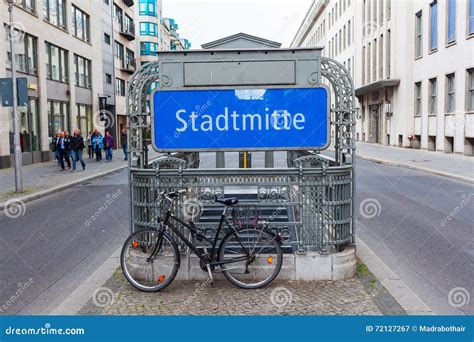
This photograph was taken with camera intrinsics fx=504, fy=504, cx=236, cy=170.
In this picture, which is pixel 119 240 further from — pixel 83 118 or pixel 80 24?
pixel 80 24

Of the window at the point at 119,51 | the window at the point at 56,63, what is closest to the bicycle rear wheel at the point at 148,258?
the window at the point at 56,63

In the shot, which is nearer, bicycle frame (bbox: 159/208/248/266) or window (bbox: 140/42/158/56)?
bicycle frame (bbox: 159/208/248/266)

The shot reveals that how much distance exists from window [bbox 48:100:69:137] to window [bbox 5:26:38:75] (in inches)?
111

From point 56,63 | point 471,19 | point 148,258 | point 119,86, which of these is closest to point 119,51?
point 119,86

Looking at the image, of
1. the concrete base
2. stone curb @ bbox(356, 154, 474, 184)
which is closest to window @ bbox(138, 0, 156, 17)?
stone curb @ bbox(356, 154, 474, 184)

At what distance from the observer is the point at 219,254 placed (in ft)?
17.5

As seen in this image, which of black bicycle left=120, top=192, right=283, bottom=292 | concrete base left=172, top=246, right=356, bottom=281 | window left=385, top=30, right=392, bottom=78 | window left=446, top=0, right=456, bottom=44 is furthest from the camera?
window left=385, top=30, right=392, bottom=78

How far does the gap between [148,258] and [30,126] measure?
877 inches

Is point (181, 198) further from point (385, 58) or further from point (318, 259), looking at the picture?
point (385, 58)

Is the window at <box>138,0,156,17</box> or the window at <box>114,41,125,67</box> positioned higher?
the window at <box>138,0,156,17</box>

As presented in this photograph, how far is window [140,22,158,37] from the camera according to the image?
6581 cm

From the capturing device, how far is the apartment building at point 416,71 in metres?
26.3

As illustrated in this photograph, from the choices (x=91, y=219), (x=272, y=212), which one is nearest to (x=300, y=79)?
(x=272, y=212)

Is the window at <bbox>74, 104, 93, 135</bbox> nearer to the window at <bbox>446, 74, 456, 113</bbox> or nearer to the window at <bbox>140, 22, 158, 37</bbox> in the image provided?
the window at <bbox>446, 74, 456, 113</bbox>
